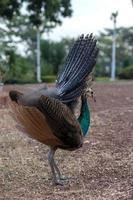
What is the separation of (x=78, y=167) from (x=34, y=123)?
1312mm

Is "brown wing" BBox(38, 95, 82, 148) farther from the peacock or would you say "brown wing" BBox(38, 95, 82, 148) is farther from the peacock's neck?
the peacock's neck

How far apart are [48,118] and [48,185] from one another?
801 mm

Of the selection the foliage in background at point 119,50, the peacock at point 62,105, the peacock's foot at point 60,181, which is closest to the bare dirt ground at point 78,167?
the peacock's foot at point 60,181

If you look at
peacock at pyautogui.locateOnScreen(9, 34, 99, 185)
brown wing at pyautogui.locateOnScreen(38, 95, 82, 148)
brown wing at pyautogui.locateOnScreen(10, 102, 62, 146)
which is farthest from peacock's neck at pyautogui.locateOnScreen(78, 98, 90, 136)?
brown wing at pyautogui.locateOnScreen(10, 102, 62, 146)

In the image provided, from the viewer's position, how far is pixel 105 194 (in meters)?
4.88

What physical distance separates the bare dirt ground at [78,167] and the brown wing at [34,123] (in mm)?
505

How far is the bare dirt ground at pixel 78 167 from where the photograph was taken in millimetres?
5023

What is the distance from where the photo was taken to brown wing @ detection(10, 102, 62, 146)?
489 cm

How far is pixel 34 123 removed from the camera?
494 centimetres

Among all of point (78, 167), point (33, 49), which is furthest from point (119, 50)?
point (78, 167)

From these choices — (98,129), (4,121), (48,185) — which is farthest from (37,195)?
(4,121)

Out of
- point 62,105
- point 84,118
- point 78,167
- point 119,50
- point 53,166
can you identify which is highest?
point 62,105

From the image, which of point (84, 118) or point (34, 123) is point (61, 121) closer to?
point (34, 123)

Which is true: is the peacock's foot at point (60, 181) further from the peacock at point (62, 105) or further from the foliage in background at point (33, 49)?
the foliage in background at point (33, 49)
